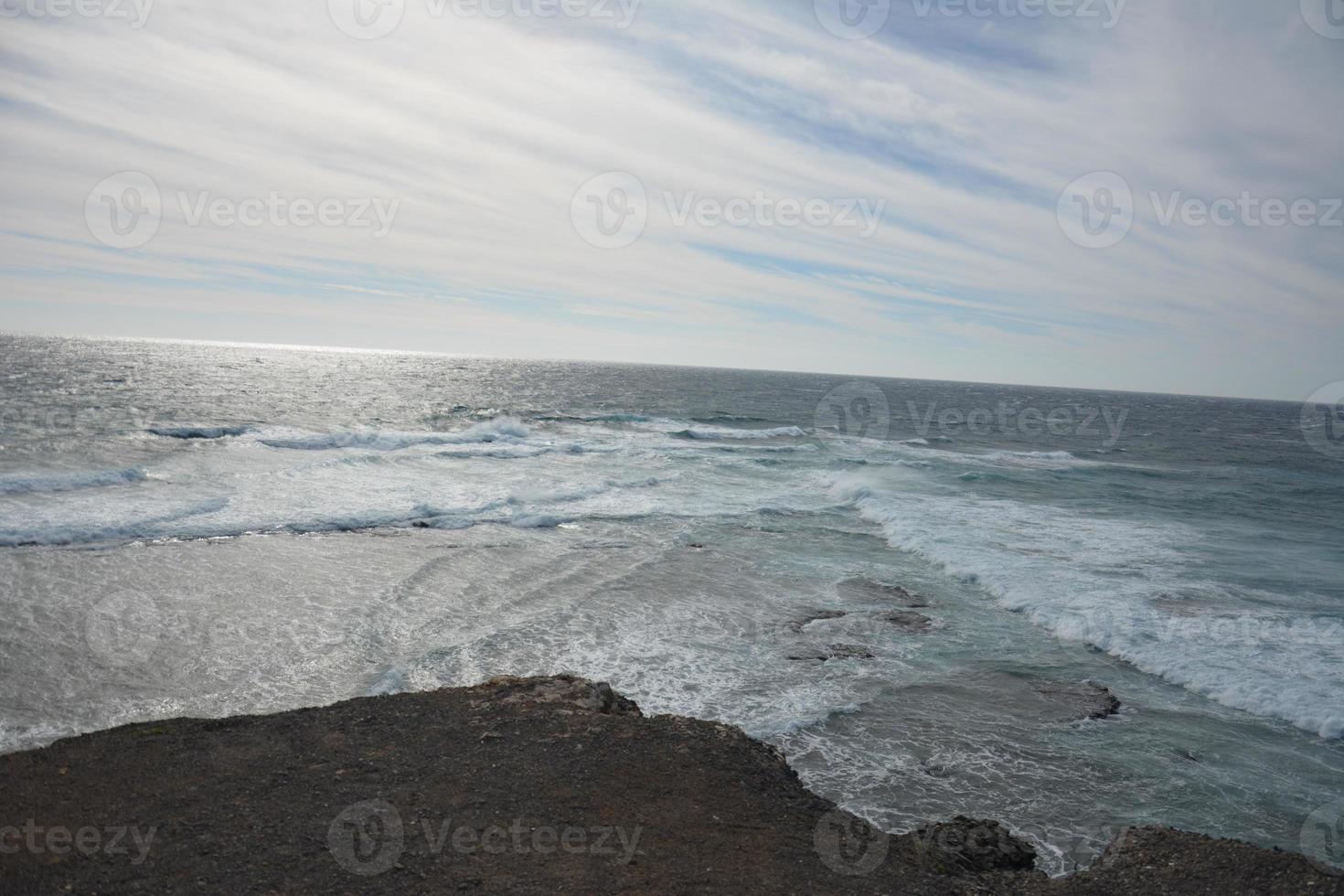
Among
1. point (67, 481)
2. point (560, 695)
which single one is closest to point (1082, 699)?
point (560, 695)

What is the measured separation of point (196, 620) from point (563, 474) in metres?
19.4

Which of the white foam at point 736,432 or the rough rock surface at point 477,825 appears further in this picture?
the white foam at point 736,432

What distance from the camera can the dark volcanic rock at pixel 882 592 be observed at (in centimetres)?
1638

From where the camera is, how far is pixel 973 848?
7.19m

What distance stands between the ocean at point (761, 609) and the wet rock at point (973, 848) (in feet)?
2.31

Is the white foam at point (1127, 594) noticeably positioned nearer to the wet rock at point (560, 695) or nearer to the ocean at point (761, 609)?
the ocean at point (761, 609)

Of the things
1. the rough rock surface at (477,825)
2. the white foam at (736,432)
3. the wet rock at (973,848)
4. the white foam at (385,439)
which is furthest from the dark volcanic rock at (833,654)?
the white foam at (736,432)

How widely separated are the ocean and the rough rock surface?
3.83ft

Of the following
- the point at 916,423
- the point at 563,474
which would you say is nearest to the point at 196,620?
the point at 563,474

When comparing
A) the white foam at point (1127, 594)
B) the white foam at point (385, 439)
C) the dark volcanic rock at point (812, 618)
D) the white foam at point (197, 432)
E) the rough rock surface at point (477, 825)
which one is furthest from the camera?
the white foam at point (197, 432)

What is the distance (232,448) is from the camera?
34.9m

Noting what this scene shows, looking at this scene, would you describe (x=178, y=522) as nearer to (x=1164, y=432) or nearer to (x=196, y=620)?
(x=196, y=620)

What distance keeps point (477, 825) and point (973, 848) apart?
471cm

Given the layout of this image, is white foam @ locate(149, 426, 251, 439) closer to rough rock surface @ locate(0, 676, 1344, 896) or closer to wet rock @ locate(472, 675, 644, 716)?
rough rock surface @ locate(0, 676, 1344, 896)
